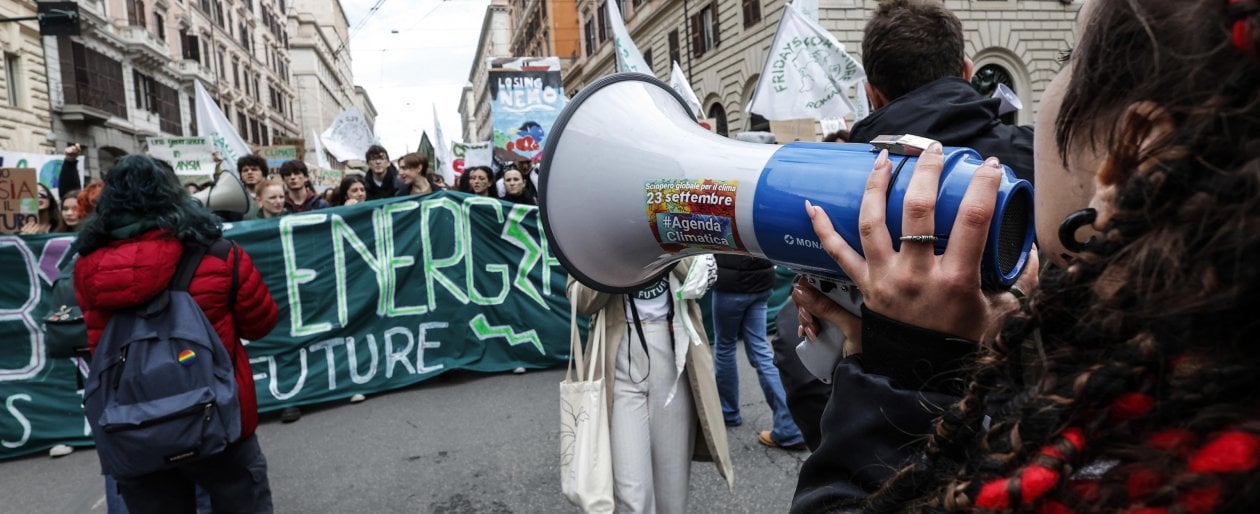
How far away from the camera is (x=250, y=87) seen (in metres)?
45.1

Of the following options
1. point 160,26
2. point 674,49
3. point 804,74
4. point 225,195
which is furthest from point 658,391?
point 160,26

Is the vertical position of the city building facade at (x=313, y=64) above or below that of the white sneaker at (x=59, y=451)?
above

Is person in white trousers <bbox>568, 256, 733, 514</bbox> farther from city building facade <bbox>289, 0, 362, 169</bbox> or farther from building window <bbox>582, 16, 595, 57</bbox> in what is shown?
city building facade <bbox>289, 0, 362, 169</bbox>

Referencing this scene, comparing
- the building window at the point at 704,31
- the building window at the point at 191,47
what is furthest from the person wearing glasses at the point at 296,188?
the building window at the point at 191,47

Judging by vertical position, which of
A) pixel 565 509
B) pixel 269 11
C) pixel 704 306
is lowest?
pixel 565 509

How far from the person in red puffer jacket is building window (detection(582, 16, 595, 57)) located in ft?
102

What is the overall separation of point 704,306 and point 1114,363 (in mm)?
5674

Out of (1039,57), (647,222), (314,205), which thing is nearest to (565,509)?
(647,222)

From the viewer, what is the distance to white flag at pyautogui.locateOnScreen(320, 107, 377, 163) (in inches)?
437

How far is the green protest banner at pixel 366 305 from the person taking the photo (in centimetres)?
451

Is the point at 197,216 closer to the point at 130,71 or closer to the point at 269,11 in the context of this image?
the point at 130,71

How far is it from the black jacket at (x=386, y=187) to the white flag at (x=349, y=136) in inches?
174

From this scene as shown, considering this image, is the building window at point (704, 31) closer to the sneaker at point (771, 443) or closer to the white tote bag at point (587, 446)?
the sneaker at point (771, 443)

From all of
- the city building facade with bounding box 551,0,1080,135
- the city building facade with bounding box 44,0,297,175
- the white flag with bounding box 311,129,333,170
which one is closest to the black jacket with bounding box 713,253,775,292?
the city building facade with bounding box 551,0,1080,135
